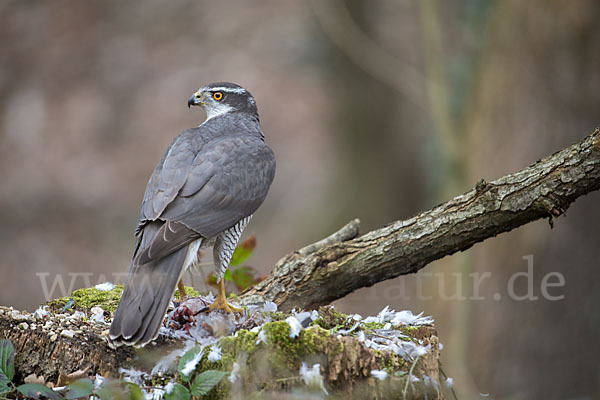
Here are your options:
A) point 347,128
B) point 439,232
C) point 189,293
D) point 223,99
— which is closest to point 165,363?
point 189,293

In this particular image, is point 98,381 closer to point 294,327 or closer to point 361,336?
point 294,327

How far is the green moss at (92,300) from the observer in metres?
3.76

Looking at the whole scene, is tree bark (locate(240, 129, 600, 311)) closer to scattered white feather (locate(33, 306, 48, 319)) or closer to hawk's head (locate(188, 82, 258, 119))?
scattered white feather (locate(33, 306, 48, 319))

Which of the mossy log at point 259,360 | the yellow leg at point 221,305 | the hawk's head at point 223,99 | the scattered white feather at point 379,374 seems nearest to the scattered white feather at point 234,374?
the mossy log at point 259,360

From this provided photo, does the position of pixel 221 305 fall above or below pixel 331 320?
above

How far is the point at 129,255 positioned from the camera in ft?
34.2

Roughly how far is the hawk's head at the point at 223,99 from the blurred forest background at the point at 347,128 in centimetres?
191

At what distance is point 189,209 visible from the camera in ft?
12.0

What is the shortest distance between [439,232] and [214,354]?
1.46m

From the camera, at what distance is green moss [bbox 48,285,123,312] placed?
3.76m

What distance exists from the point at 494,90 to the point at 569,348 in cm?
209

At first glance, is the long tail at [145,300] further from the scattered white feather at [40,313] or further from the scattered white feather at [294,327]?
the scattered white feather at [294,327]

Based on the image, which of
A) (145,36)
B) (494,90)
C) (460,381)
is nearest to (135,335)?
(460,381)

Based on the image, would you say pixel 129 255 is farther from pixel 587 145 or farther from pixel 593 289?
pixel 587 145
